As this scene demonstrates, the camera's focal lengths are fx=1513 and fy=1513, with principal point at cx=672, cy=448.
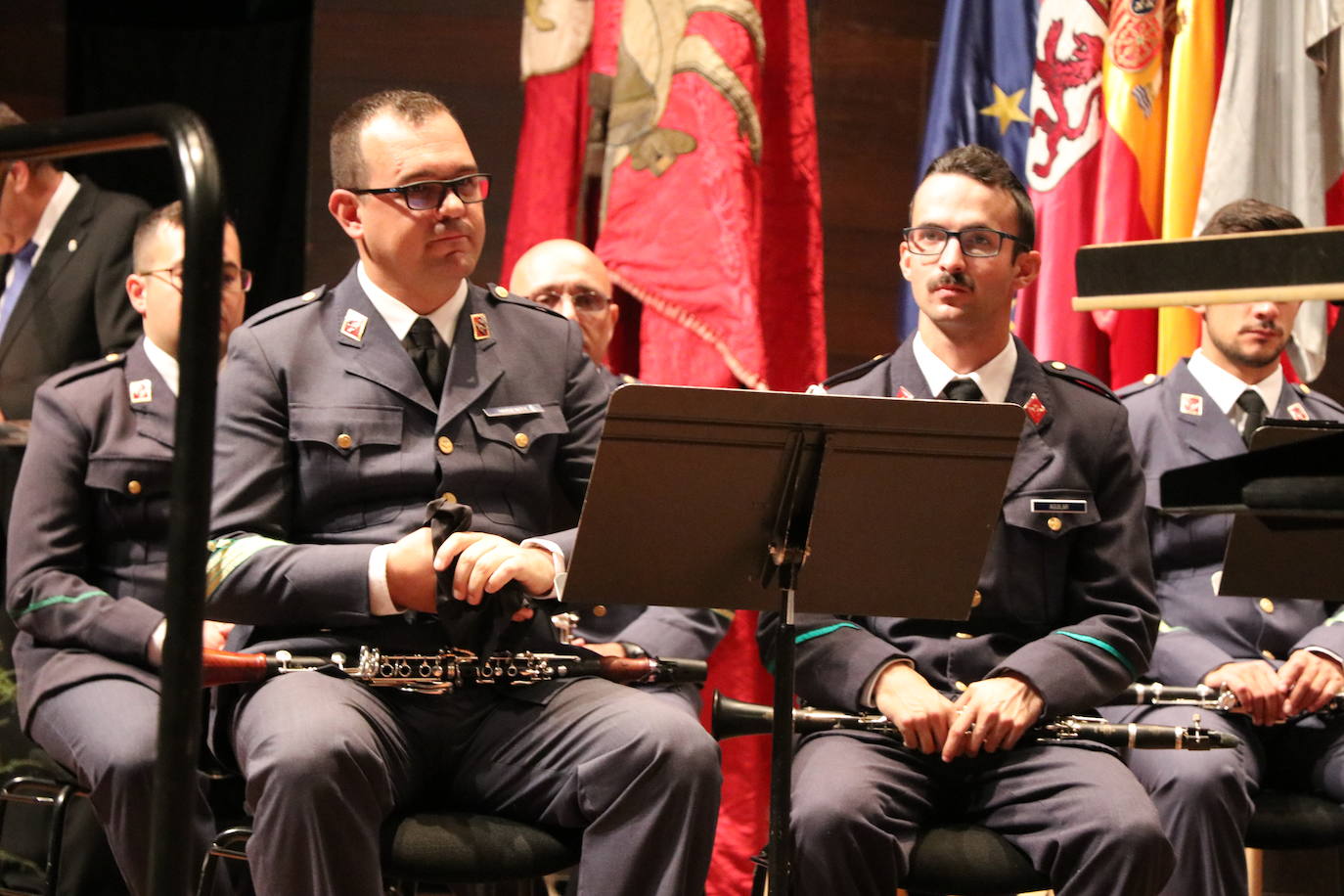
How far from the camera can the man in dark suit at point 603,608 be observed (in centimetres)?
302

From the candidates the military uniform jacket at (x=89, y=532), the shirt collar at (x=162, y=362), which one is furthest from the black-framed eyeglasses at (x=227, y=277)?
the military uniform jacket at (x=89, y=532)

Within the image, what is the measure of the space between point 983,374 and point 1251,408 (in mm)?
978

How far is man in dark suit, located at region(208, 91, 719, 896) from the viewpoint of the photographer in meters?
2.19

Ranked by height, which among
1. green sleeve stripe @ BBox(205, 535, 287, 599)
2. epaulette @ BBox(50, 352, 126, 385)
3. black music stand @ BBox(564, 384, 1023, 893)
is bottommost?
green sleeve stripe @ BBox(205, 535, 287, 599)

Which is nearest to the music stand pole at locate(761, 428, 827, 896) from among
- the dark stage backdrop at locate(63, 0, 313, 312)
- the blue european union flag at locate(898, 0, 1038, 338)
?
the blue european union flag at locate(898, 0, 1038, 338)

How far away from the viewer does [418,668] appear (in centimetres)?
234

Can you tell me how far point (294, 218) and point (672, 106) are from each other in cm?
150

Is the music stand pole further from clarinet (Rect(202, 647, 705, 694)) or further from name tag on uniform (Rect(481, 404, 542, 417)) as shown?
name tag on uniform (Rect(481, 404, 542, 417))

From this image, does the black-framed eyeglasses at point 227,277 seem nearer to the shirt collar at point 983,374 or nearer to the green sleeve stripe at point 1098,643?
the shirt collar at point 983,374

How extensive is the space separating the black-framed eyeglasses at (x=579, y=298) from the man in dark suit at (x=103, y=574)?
81 centimetres

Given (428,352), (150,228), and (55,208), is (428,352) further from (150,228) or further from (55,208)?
(55,208)

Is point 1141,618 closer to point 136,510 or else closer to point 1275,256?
point 1275,256

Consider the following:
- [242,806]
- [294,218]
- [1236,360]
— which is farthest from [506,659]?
[294,218]

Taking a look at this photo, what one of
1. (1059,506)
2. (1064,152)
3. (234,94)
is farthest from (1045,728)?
(234,94)
